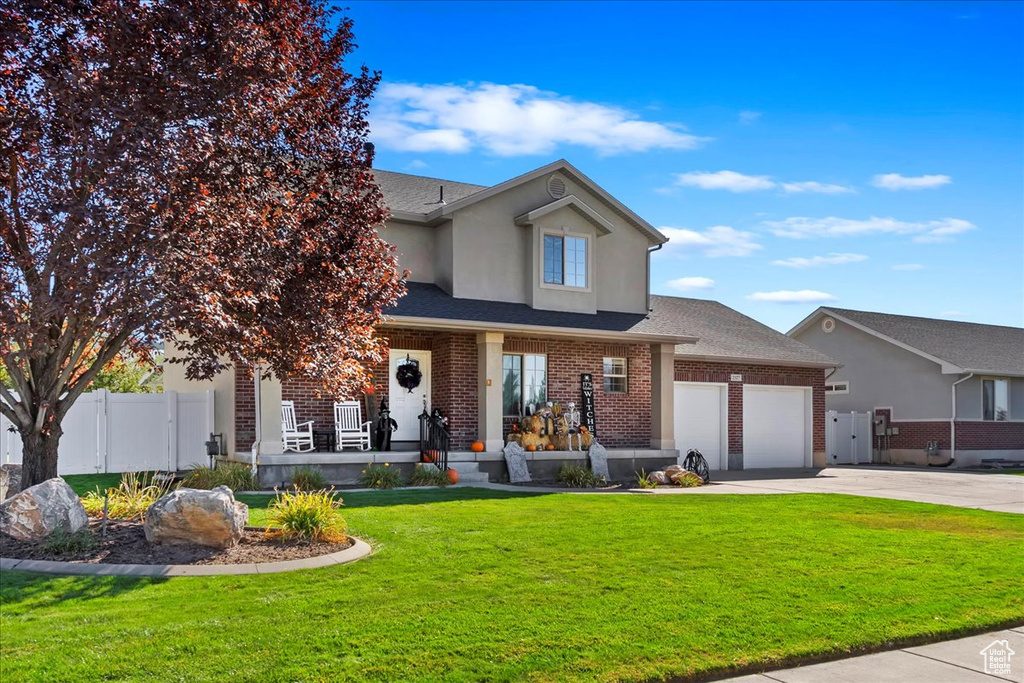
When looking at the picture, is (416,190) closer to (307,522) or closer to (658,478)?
(658,478)

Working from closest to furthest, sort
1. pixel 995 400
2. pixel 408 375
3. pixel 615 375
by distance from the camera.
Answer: pixel 408 375 < pixel 615 375 < pixel 995 400

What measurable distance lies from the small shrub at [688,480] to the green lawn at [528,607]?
706 cm

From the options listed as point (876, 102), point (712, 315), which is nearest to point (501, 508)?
point (876, 102)

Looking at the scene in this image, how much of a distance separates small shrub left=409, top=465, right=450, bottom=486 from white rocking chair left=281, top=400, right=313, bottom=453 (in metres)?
2.30

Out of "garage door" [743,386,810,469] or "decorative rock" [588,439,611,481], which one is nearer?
"decorative rock" [588,439,611,481]

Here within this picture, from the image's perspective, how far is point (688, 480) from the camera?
60.8 ft

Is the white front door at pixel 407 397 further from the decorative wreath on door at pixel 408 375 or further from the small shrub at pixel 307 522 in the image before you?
the small shrub at pixel 307 522

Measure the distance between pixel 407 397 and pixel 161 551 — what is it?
11.5 meters

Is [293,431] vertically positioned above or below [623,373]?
below

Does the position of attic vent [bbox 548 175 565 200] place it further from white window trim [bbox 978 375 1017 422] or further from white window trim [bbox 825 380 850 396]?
white window trim [bbox 978 375 1017 422]

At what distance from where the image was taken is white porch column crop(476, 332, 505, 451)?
61.6 feet

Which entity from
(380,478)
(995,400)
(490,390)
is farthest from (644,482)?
(995,400)

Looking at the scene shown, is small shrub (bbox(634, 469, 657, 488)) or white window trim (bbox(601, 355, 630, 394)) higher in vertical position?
white window trim (bbox(601, 355, 630, 394))

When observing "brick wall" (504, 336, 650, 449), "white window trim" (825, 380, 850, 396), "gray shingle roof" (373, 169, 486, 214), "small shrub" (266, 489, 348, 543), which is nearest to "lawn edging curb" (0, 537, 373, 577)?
"small shrub" (266, 489, 348, 543)
